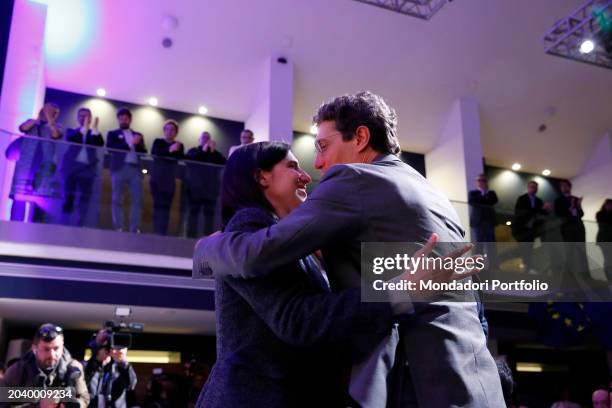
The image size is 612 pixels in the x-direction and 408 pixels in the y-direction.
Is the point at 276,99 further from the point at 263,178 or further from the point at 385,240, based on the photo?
the point at 385,240

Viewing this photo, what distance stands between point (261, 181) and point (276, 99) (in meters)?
9.31

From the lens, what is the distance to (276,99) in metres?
10.9

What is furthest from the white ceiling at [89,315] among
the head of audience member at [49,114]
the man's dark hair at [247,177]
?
the man's dark hair at [247,177]

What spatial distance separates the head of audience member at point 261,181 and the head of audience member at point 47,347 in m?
3.31

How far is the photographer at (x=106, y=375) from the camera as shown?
18.2ft

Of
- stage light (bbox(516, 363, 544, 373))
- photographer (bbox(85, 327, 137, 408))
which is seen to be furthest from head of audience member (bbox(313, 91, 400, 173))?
stage light (bbox(516, 363, 544, 373))

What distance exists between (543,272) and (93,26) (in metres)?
7.69

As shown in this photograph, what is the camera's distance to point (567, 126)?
13.6 meters

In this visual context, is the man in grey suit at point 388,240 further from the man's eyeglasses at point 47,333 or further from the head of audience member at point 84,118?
the head of audience member at point 84,118

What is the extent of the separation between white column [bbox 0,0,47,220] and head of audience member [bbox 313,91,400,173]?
27.0ft

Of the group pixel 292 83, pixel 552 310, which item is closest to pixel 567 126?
pixel 552 310

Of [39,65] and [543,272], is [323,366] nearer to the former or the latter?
[543,272]

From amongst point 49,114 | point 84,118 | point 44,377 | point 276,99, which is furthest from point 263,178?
point 276,99

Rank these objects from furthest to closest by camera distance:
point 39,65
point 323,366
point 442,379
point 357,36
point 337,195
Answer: point 357,36
point 39,65
point 323,366
point 337,195
point 442,379
